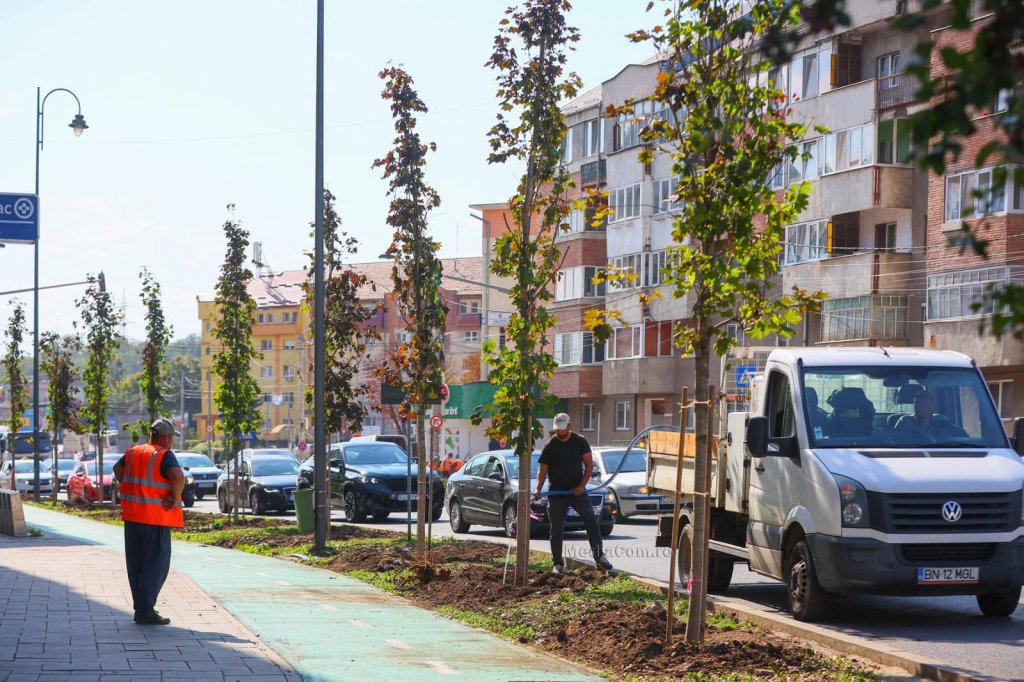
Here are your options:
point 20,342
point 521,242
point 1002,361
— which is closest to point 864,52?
point 1002,361

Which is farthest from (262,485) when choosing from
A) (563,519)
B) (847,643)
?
(847,643)

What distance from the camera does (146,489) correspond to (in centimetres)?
1161

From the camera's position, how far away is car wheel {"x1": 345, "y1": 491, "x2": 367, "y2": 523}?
1246 inches

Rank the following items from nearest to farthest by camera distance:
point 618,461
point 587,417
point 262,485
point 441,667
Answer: point 441,667 < point 618,461 < point 262,485 < point 587,417

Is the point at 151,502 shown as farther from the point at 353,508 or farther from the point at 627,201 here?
the point at 627,201

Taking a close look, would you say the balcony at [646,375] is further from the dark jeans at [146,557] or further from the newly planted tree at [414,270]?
the dark jeans at [146,557]

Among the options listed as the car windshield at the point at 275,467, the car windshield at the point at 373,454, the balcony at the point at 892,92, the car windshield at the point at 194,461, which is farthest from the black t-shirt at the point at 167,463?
the car windshield at the point at 194,461

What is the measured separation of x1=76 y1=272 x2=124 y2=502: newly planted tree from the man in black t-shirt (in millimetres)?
29771

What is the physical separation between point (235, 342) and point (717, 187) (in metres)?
23.1

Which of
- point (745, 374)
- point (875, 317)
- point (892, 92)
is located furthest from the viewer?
point (875, 317)

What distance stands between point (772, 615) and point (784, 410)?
1786 mm

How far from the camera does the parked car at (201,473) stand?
53.0m

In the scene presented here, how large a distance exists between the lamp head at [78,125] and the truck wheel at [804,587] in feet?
115

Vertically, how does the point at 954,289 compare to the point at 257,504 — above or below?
above
